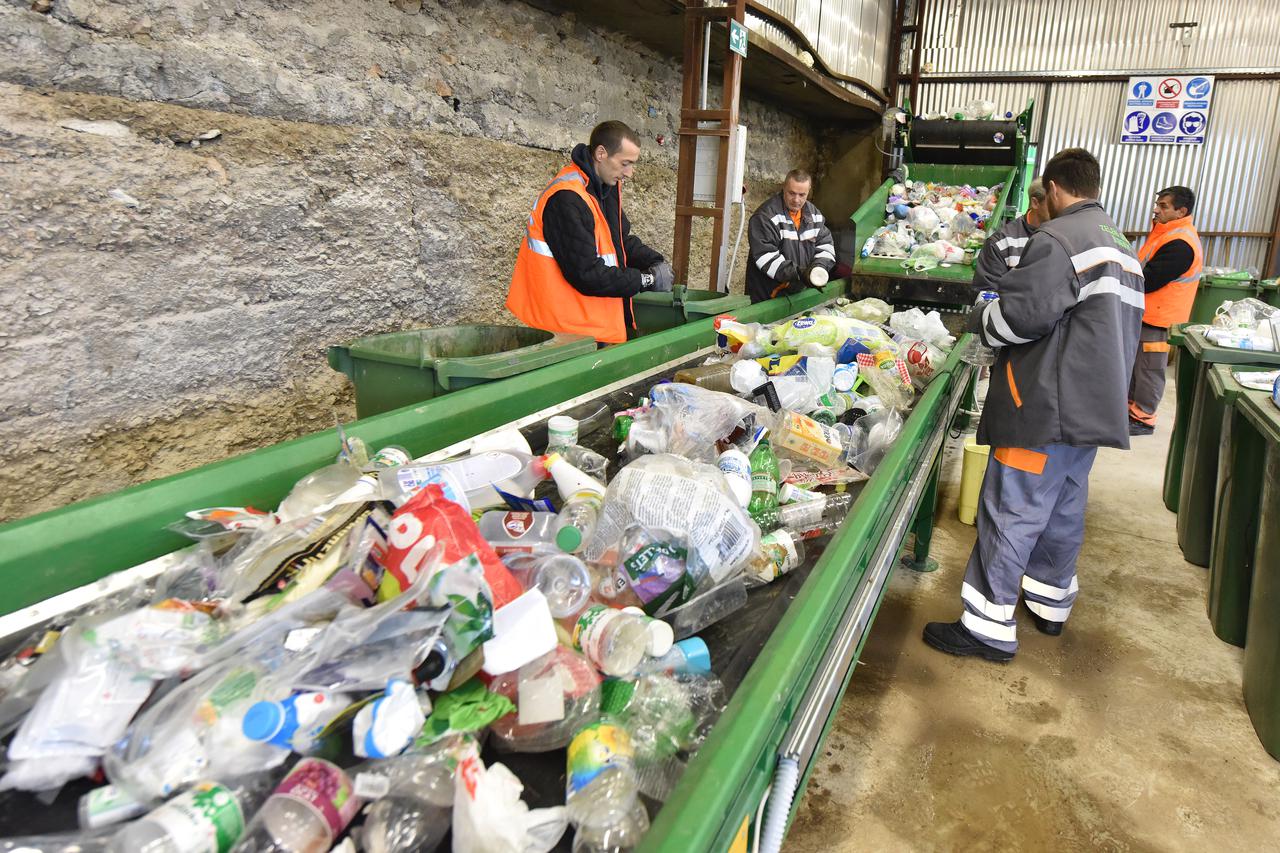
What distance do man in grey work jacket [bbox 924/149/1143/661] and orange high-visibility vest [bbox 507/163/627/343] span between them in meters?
1.47

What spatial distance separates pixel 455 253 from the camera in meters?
4.04

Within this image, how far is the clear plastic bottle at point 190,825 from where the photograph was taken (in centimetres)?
68

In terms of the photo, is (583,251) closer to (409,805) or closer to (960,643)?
(960,643)

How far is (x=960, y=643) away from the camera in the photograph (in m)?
2.65

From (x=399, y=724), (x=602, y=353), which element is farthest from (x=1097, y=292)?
(x=399, y=724)

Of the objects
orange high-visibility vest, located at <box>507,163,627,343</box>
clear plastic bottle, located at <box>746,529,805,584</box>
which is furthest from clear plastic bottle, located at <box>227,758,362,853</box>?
Result: orange high-visibility vest, located at <box>507,163,627,343</box>

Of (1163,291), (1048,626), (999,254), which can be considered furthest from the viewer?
(1163,291)

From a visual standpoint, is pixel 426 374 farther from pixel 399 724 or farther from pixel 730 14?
pixel 730 14

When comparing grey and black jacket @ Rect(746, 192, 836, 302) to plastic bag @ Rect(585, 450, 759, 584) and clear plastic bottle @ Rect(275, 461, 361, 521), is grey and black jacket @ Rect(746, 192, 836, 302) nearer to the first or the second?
plastic bag @ Rect(585, 450, 759, 584)

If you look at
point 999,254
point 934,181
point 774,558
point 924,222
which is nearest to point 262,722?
point 774,558

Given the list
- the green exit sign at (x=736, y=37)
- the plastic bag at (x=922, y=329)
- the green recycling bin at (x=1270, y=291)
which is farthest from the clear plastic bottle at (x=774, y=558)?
the green recycling bin at (x=1270, y=291)

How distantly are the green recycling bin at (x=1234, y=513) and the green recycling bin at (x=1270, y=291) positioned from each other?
534cm

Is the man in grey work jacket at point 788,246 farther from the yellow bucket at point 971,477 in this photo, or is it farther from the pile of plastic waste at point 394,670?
the pile of plastic waste at point 394,670

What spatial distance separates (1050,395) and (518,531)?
1.84m
